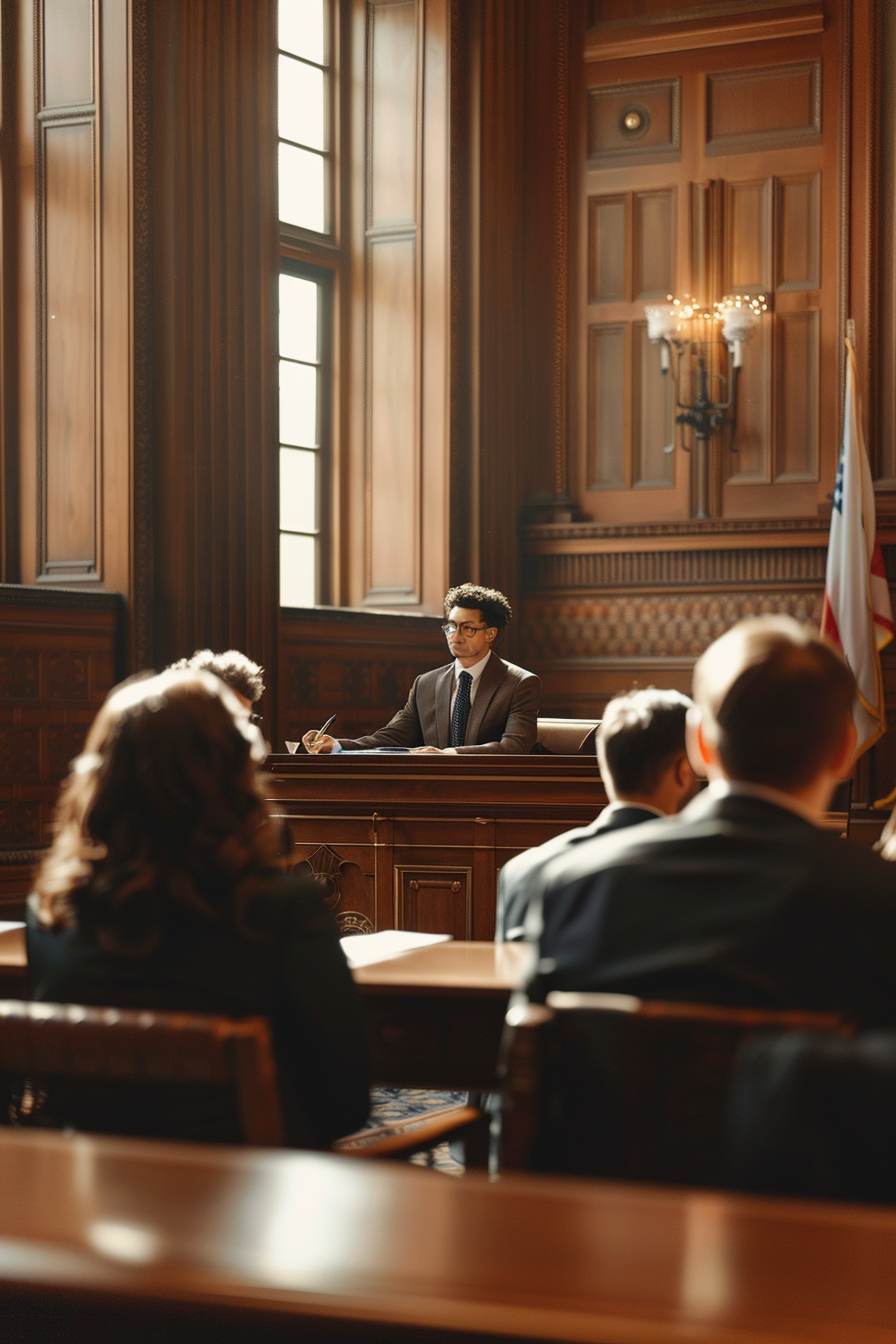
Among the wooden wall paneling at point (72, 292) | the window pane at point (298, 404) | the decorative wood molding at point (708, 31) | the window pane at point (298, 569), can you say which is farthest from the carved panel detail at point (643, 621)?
the decorative wood molding at point (708, 31)

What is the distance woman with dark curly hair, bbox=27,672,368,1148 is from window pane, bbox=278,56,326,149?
7303mm

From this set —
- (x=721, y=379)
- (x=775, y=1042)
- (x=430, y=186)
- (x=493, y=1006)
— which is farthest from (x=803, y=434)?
(x=775, y=1042)

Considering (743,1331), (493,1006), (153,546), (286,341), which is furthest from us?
(286,341)

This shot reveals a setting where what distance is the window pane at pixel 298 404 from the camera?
8.43 meters

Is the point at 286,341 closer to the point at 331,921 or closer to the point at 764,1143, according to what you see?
the point at 331,921

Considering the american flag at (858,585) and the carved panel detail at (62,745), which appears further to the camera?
the american flag at (858,585)

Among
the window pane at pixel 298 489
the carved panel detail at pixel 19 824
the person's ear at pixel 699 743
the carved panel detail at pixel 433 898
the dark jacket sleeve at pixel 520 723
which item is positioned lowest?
the carved panel detail at pixel 433 898

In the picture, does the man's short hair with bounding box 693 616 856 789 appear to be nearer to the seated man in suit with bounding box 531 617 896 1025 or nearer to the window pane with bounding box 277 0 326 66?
the seated man in suit with bounding box 531 617 896 1025

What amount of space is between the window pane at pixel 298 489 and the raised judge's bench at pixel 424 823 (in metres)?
3.21

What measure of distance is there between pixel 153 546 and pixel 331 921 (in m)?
5.24

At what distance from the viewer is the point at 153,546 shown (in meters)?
6.81

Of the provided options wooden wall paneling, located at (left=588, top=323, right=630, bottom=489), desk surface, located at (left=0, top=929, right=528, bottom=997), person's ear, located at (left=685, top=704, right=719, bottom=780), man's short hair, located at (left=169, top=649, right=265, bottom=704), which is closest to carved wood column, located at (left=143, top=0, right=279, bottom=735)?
wooden wall paneling, located at (left=588, top=323, right=630, bottom=489)

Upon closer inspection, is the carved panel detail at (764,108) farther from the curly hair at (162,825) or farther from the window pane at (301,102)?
the curly hair at (162,825)

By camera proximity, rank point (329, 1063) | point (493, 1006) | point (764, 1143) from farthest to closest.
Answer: point (493, 1006)
point (329, 1063)
point (764, 1143)
